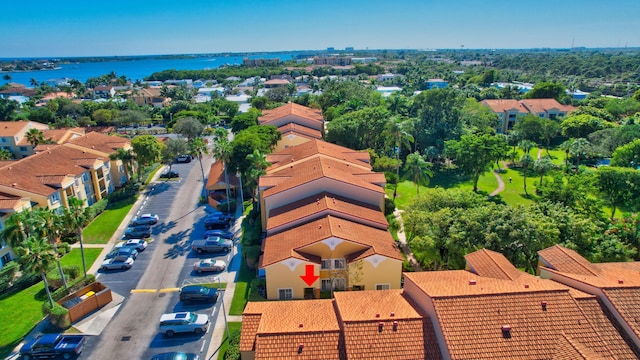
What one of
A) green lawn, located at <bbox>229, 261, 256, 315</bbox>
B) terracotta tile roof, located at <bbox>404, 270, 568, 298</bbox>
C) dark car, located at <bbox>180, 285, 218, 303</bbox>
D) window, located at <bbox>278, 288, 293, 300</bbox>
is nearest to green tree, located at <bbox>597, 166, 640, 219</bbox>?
terracotta tile roof, located at <bbox>404, 270, 568, 298</bbox>

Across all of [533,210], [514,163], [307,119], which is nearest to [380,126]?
[307,119]

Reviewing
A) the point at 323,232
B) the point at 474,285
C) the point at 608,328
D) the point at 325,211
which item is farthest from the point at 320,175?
the point at 608,328

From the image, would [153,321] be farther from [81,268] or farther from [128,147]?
[128,147]

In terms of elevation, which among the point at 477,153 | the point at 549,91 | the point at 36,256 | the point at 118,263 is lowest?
the point at 118,263

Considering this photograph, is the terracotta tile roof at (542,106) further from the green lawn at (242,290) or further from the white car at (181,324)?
the white car at (181,324)

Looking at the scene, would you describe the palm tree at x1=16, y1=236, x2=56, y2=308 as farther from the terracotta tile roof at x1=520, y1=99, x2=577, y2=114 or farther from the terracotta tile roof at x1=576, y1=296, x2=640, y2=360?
the terracotta tile roof at x1=520, y1=99, x2=577, y2=114

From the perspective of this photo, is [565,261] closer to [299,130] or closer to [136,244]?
[136,244]

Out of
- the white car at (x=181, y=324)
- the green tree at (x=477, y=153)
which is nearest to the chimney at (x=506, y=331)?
the white car at (x=181, y=324)
